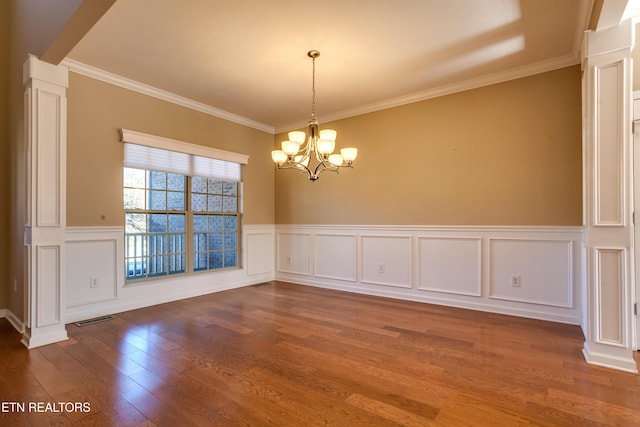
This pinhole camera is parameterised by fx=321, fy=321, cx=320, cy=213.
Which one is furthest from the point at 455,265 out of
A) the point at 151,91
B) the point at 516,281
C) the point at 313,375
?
the point at 151,91

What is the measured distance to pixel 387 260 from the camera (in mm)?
4504

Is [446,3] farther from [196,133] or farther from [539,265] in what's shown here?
[196,133]

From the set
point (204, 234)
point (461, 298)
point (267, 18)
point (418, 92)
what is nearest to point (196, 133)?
point (204, 234)

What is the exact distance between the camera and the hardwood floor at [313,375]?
179cm

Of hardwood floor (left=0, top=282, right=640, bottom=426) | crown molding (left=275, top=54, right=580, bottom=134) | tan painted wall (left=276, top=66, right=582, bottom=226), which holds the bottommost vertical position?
hardwood floor (left=0, top=282, right=640, bottom=426)

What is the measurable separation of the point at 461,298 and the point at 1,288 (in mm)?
5196

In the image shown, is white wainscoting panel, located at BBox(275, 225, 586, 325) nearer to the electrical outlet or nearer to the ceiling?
the electrical outlet

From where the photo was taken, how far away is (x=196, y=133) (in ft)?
15.0

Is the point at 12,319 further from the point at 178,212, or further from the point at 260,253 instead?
the point at 260,253

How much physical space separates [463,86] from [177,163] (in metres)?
3.78

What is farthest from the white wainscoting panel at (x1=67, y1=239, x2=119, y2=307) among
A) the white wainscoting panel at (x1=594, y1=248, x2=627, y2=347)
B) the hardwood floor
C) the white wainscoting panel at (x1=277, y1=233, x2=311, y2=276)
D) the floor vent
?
the white wainscoting panel at (x1=594, y1=248, x2=627, y2=347)

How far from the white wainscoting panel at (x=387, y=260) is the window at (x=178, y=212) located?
2.11m

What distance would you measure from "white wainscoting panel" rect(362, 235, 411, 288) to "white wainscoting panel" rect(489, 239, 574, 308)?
1027mm

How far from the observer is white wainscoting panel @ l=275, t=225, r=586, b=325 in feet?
11.1
